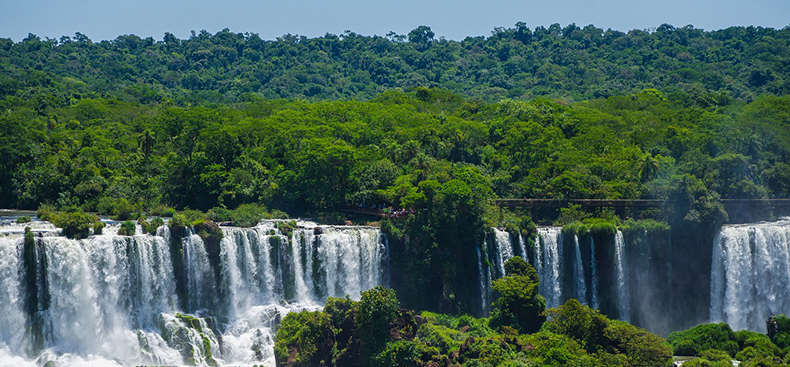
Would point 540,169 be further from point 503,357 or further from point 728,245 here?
point 503,357

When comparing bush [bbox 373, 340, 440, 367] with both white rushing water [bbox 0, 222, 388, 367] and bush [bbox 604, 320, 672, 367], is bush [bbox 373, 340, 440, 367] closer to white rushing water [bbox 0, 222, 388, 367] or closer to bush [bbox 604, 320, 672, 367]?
white rushing water [bbox 0, 222, 388, 367]

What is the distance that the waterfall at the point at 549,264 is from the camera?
62625mm

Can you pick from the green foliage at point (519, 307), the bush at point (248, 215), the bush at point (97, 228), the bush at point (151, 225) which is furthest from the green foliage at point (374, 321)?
the bush at point (97, 228)

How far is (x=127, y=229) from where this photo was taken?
52.4 meters

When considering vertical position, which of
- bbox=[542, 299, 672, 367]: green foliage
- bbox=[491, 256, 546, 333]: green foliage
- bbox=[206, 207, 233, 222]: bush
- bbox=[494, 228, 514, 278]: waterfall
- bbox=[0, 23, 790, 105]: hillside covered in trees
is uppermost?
bbox=[0, 23, 790, 105]: hillside covered in trees

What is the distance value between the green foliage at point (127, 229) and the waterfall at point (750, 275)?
136ft

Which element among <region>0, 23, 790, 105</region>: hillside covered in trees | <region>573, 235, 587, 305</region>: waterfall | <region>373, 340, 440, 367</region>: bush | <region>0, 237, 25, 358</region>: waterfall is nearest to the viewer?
<region>0, 237, 25, 358</region>: waterfall

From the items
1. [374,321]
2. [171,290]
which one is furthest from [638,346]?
[171,290]

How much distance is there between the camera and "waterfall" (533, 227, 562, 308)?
6262cm

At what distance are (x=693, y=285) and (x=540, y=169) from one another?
51.6 ft

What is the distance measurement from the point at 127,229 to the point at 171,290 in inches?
179

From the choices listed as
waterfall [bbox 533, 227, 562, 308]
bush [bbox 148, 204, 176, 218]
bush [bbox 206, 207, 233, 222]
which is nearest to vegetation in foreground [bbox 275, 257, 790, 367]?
waterfall [bbox 533, 227, 562, 308]

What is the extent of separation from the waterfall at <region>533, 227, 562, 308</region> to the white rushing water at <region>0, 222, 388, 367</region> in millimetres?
11434

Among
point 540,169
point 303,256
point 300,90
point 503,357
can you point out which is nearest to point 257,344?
point 303,256
